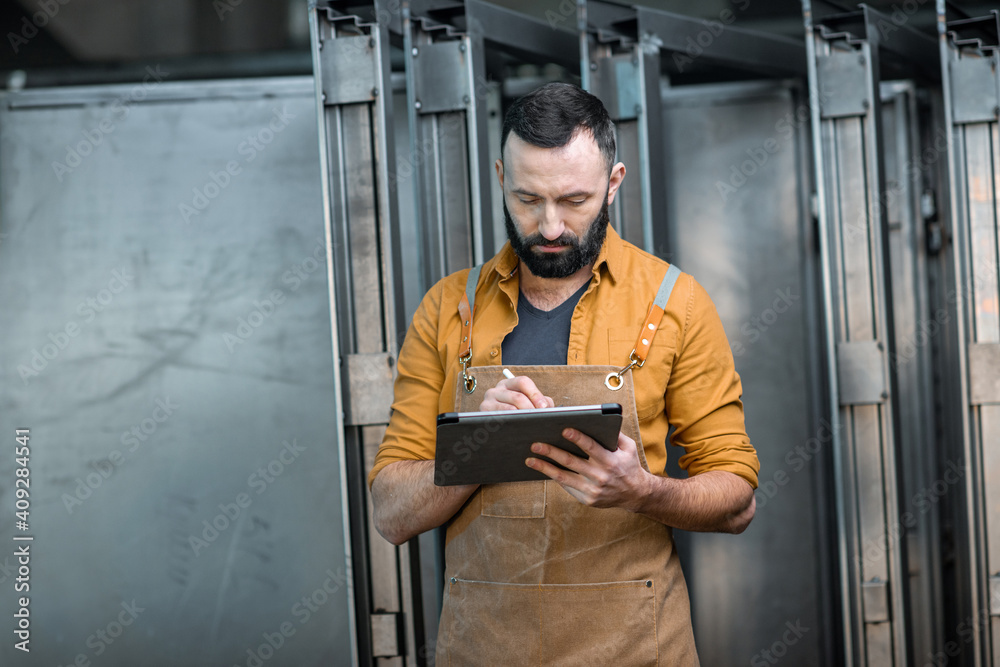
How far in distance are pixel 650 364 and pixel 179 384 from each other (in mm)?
2129

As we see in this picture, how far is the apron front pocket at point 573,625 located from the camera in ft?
5.01

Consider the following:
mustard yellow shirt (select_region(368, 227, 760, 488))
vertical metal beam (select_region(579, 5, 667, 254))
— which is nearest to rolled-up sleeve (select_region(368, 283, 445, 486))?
mustard yellow shirt (select_region(368, 227, 760, 488))

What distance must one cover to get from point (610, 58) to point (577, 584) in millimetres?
1641

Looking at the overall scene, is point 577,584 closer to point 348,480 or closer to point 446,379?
point 446,379

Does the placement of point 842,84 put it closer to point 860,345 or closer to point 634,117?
point 634,117

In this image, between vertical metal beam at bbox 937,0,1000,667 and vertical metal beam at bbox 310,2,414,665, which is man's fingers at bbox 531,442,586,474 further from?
vertical metal beam at bbox 937,0,1000,667

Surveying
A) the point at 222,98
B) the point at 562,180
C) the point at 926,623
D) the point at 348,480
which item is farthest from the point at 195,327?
the point at 926,623

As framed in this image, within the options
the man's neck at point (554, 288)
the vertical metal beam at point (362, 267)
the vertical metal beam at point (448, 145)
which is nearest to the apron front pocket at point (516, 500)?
the man's neck at point (554, 288)

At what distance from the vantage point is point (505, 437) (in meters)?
1.33

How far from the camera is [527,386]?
4.60 ft

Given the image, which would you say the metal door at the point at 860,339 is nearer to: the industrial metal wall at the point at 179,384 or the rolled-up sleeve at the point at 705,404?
the rolled-up sleeve at the point at 705,404

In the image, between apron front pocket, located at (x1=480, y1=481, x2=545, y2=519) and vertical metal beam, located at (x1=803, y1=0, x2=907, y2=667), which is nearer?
apron front pocket, located at (x1=480, y1=481, x2=545, y2=519)

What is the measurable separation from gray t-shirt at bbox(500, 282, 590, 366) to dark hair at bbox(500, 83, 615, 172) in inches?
10.9

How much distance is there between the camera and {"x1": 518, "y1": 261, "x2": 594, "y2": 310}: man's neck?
1.67 meters
